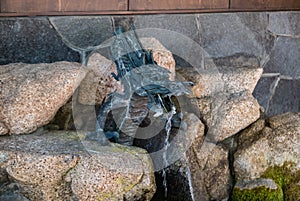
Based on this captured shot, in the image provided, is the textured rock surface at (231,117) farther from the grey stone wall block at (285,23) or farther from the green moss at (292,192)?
the grey stone wall block at (285,23)

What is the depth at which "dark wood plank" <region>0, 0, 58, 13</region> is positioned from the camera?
165 inches

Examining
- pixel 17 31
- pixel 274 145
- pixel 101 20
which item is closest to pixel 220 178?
pixel 274 145

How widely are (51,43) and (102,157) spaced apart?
4.50 feet

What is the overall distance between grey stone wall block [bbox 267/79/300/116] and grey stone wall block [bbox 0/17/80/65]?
213 centimetres

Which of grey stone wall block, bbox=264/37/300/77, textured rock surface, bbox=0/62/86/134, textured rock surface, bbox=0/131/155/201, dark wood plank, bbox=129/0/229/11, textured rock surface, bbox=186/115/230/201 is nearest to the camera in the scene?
textured rock surface, bbox=0/131/155/201

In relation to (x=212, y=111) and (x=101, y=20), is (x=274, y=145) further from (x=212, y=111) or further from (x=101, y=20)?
(x=101, y=20)

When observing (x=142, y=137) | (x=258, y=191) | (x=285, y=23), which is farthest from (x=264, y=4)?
(x=142, y=137)

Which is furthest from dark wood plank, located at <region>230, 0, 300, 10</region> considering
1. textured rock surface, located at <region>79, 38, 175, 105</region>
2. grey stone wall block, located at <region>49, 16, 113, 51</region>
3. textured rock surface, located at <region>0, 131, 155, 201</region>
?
textured rock surface, located at <region>0, 131, 155, 201</region>

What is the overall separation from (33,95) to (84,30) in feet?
3.35

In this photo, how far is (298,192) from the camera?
402 cm

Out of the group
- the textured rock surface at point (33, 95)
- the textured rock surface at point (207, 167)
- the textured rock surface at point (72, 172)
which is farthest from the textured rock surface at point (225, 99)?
the textured rock surface at point (33, 95)

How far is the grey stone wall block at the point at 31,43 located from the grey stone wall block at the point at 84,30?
56 millimetres

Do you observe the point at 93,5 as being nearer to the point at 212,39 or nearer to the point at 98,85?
the point at 98,85

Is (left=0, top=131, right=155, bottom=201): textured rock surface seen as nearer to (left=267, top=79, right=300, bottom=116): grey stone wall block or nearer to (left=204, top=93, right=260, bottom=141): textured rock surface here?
(left=204, top=93, right=260, bottom=141): textured rock surface
